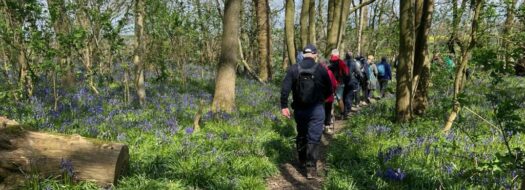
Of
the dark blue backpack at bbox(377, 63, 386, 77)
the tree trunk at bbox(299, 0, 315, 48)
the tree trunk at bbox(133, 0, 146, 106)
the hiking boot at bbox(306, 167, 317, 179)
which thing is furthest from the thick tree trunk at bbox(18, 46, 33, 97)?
the dark blue backpack at bbox(377, 63, 386, 77)

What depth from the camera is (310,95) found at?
6.51m

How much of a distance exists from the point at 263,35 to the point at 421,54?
10866 millimetres

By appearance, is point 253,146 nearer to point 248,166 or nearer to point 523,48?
point 248,166

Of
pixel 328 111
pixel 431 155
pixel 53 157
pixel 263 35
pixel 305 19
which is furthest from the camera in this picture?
pixel 263 35

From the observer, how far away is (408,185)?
5.35 m

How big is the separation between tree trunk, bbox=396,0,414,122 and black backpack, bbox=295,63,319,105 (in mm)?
3337


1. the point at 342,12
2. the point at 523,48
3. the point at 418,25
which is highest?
the point at 342,12

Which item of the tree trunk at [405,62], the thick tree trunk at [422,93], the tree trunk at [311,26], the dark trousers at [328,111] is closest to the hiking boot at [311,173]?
the dark trousers at [328,111]

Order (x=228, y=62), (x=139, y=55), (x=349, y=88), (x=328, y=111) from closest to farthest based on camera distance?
(x=328, y=111), (x=228, y=62), (x=139, y=55), (x=349, y=88)

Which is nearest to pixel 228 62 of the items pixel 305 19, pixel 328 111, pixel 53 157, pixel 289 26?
pixel 328 111

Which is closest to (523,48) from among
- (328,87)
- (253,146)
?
(328,87)

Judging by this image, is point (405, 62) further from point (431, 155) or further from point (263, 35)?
point (263, 35)

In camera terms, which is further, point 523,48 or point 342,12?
point 342,12

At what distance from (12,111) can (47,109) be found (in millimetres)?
678
